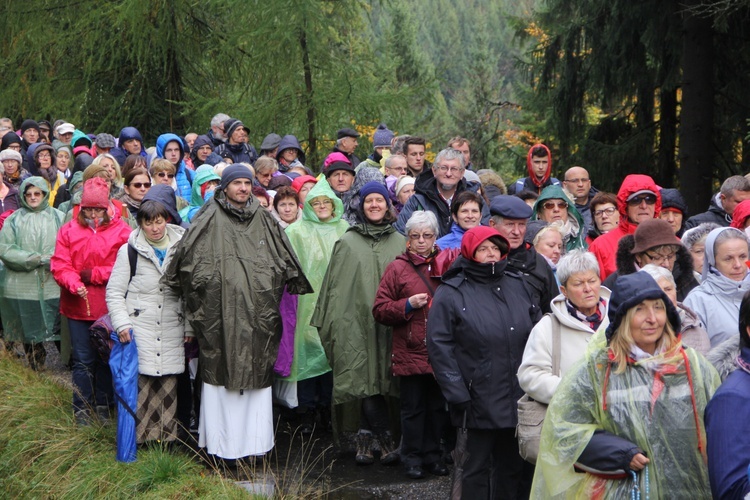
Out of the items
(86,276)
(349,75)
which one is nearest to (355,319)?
(86,276)

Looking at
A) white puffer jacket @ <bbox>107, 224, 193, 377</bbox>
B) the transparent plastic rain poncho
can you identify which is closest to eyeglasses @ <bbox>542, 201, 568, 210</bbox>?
white puffer jacket @ <bbox>107, 224, 193, 377</bbox>

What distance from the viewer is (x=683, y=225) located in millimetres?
8883

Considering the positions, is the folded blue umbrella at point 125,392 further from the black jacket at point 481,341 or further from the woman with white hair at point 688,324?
the woman with white hair at point 688,324

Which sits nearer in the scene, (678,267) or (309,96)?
(678,267)

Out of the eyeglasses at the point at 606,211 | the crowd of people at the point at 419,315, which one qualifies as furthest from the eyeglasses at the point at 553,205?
the eyeglasses at the point at 606,211

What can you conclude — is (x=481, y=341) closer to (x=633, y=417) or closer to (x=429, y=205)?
(x=633, y=417)

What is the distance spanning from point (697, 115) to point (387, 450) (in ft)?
26.5

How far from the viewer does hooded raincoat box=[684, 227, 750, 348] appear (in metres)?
5.67

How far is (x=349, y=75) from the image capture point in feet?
45.9

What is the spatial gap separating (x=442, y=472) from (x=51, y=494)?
298cm

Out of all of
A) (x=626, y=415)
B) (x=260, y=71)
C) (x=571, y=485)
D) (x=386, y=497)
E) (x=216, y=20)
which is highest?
(x=216, y=20)

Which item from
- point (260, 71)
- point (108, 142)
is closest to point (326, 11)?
point (260, 71)

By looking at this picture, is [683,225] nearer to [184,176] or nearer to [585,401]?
[585,401]

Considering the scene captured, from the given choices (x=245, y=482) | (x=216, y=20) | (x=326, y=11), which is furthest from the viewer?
(x=216, y=20)
